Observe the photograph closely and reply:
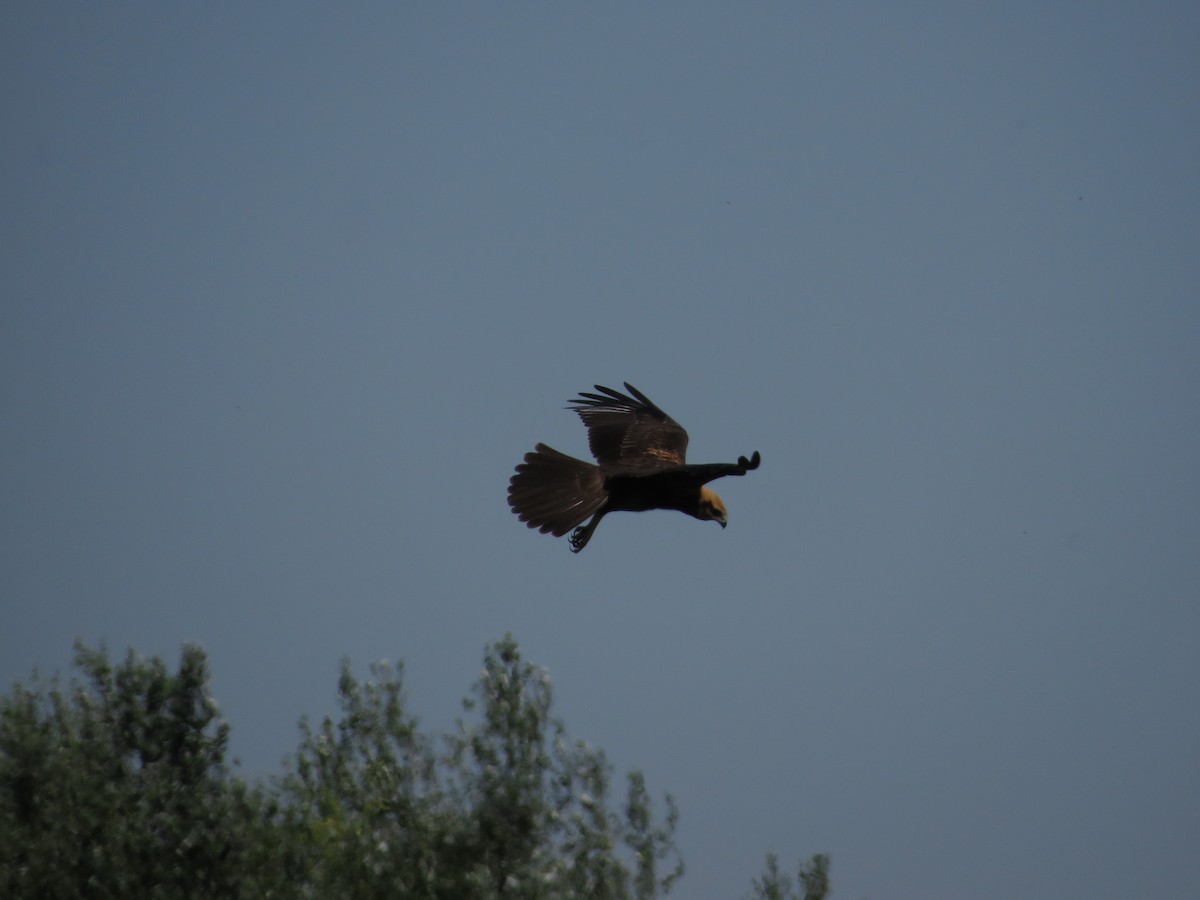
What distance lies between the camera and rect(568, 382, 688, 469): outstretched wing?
15.1m

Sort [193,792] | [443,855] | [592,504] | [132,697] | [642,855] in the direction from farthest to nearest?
[132,697], [193,792], [642,855], [443,855], [592,504]

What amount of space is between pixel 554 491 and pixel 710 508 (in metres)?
1.50

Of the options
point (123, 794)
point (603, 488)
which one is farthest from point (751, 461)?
point (123, 794)

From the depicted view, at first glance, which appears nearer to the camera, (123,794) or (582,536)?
(582,536)

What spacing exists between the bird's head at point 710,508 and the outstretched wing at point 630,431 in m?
0.60

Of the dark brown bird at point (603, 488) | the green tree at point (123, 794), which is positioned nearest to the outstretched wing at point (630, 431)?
the dark brown bird at point (603, 488)

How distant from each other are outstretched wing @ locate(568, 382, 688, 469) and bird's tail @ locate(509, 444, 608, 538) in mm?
809

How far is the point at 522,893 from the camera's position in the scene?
13648 millimetres

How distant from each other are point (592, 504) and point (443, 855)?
10.9 ft

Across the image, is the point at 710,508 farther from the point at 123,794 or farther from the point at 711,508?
the point at 123,794

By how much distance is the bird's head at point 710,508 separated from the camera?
14000 millimetres

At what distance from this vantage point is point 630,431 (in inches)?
620

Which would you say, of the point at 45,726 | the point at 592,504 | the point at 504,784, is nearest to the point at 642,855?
the point at 504,784

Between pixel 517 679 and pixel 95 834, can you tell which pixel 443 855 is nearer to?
pixel 517 679
